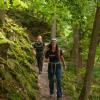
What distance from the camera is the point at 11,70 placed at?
1159 centimetres

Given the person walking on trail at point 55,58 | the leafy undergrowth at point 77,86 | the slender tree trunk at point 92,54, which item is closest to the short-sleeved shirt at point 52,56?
the person walking on trail at point 55,58

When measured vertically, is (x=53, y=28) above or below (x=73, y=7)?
below

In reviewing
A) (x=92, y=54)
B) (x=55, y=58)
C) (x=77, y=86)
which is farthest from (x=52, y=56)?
(x=77, y=86)

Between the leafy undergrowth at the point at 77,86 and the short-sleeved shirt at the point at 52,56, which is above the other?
the short-sleeved shirt at the point at 52,56

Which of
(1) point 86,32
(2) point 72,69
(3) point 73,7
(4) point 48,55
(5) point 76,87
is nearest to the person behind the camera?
(3) point 73,7

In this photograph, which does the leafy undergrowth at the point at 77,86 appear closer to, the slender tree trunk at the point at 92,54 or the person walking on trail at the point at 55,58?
the person walking on trail at the point at 55,58

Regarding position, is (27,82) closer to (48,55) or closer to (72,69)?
(48,55)

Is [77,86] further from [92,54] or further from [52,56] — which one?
[92,54]

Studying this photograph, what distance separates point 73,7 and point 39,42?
24.0ft

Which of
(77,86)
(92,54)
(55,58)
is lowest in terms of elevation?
(77,86)

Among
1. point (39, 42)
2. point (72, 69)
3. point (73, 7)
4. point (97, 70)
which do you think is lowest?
point (72, 69)

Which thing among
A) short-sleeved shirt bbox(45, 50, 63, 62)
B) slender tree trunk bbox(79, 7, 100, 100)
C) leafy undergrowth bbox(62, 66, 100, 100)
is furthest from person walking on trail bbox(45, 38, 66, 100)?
leafy undergrowth bbox(62, 66, 100, 100)

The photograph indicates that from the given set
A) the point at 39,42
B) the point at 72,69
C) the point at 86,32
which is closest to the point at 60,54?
the point at 39,42

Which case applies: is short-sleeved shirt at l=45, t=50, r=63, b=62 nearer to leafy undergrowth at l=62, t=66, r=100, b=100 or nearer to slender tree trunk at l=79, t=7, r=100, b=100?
slender tree trunk at l=79, t=7, r=100, b=100
